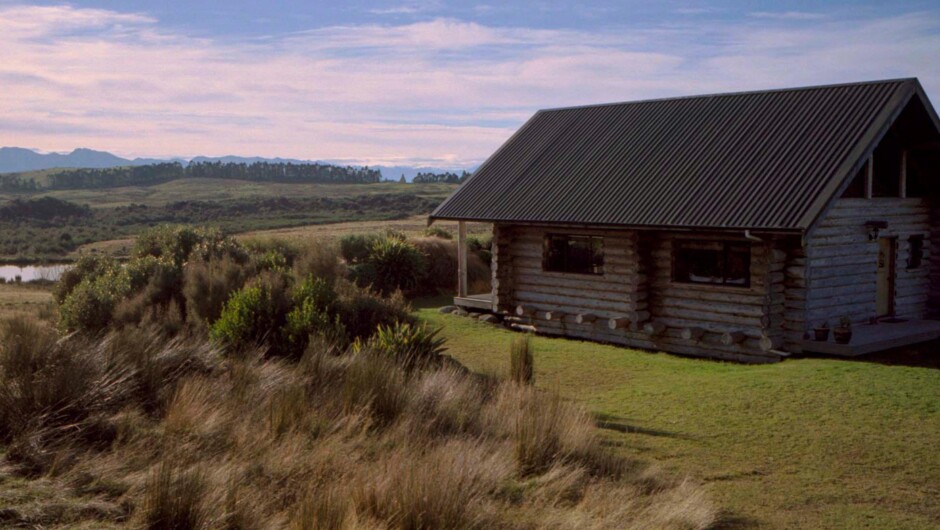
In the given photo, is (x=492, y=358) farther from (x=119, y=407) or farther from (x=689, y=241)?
(x=119, y=407)

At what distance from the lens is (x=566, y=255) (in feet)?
59.9

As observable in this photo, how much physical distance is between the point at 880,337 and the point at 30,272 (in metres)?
40.2

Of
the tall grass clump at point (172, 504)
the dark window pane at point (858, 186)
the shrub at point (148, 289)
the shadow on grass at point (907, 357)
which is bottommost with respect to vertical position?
the shadow on grass at point (907, 357)

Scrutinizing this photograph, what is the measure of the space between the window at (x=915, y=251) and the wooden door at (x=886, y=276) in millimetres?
739

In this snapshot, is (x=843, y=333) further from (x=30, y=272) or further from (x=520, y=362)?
(x=30, y=272)

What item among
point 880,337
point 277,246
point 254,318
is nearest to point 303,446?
point 254,318

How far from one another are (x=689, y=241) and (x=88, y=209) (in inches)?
2786

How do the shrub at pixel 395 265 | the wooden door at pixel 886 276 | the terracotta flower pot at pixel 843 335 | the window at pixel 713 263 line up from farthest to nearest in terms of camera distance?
1. the shrub at pixel 395 265
2. the wooden door at pixel 886 276
3. the window at pixel 713 263
4. the terracotta flower pot at pixel 843 335

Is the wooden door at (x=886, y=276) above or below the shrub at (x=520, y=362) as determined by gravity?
above

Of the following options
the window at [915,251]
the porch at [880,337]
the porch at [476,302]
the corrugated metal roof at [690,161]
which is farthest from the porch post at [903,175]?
the porch at [476,302]

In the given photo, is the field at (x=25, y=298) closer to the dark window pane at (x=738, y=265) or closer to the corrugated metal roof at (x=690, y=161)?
the corrugated metal roof at (x=690, y=161)

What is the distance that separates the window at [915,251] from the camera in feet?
57.2

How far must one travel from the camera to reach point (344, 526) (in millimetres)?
5484

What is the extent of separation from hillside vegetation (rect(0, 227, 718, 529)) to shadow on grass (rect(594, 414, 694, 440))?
101cm
